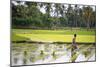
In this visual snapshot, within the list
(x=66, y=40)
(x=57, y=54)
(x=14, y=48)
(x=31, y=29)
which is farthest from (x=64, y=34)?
(x=14, y=48)

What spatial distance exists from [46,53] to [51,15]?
0.43 m

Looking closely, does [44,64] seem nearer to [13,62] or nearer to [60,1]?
[13,62]

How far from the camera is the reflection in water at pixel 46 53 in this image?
2.15 m

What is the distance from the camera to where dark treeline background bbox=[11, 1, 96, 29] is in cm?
216

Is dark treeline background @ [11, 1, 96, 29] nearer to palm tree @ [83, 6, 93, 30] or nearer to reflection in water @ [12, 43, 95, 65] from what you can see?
palm tree @ [83, 6, 93, 30]

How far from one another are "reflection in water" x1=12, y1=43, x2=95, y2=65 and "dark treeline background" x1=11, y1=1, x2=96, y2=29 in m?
0.22

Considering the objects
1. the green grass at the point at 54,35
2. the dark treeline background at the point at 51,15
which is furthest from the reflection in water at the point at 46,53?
the dark treeline background at the point at 51,15

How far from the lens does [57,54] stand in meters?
2.32

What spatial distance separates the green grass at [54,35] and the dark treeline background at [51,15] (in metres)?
0.05

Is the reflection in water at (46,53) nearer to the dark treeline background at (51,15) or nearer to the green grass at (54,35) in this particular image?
the green grass at (54,35)

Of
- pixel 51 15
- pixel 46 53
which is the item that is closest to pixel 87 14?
pixel 51 15

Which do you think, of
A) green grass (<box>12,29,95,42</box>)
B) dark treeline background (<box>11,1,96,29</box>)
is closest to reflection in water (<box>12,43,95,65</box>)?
green grass (<box>12,29,95,42</box>)

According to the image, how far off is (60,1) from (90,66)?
2.88 feet
